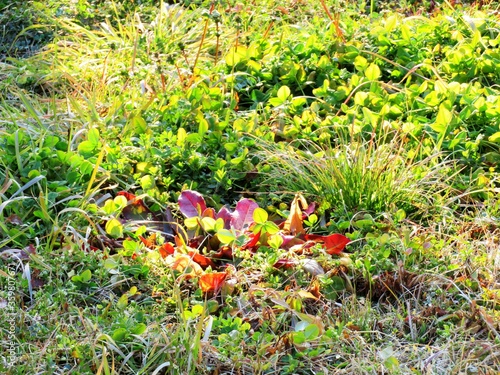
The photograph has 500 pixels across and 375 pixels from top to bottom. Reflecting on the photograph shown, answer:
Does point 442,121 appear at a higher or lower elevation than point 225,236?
higher

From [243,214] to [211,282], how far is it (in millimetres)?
451

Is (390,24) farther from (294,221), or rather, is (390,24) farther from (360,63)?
(294,221)

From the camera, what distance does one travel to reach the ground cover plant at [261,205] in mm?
2461

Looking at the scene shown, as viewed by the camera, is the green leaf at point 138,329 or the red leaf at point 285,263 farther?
the red leaf at point 285,263

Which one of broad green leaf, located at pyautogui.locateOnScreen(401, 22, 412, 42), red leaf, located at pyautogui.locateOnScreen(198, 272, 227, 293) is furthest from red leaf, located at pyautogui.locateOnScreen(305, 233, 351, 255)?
broad green leaf, located at pyautogui.locateOnScreen(401, 22, 412, 42)

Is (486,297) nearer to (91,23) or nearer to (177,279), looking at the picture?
(177,279)

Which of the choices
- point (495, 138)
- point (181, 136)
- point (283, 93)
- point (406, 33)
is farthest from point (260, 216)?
point (406, 33)

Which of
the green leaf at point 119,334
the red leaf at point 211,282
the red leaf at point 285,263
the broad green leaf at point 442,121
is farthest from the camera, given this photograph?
the broad green leaf at point 442,121

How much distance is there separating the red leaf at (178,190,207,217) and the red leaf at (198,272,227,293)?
0.43m

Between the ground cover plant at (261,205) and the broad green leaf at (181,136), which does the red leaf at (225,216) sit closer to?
the ground cover plant at (261,205)

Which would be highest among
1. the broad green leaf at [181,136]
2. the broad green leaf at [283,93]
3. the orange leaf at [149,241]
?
the broad green leaf at [283,93]

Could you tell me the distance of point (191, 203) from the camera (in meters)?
3.12

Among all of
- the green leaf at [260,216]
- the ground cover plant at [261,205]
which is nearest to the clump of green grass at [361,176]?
the ground cover plant at [261,205]

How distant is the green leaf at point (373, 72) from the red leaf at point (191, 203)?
4.19 feet
